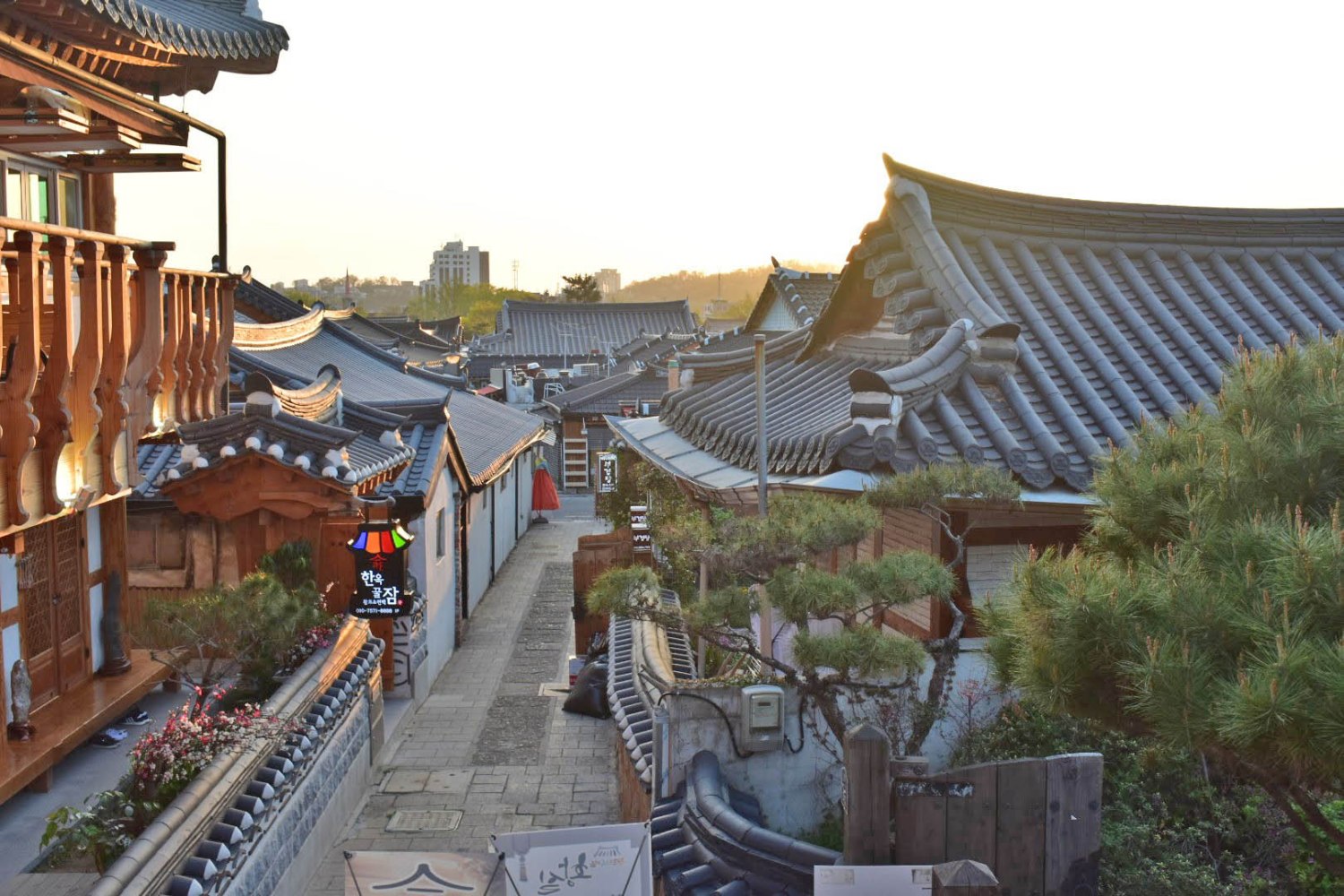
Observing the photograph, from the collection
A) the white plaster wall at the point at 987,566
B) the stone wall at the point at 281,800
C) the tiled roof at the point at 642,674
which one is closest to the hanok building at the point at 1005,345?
the white plaster wall at the point at 987,566

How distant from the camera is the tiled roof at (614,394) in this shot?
1800 inches

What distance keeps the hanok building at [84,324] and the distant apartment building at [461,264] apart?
6621 inches

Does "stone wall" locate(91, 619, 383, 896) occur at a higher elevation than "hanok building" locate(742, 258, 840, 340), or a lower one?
lower

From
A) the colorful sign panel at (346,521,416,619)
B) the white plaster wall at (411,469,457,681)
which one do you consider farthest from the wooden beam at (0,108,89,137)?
the white plaster wall at (411,469,457,681)

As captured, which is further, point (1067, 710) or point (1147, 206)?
point (1147, 206)

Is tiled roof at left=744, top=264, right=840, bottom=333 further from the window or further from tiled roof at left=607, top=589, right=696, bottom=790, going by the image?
the window

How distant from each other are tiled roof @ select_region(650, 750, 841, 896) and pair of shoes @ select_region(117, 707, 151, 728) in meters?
6.60

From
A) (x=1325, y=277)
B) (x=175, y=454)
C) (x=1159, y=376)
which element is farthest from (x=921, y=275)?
(x=175, y=454)

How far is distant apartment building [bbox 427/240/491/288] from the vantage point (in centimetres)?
18088

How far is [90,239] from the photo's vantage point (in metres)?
8.30

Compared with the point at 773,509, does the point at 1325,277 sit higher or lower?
higher

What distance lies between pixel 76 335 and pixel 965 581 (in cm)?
727

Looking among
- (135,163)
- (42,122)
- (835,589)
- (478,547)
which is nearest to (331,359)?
(478,547)

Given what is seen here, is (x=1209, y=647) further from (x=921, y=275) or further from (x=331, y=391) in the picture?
(x=331, y=391)
